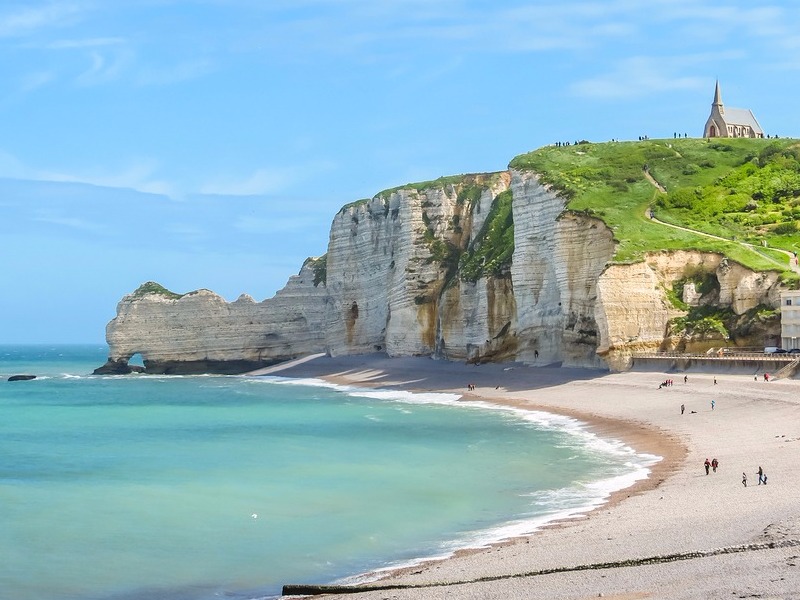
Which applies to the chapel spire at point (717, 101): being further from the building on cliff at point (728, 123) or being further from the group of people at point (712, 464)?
the group of people at point (712, 464)

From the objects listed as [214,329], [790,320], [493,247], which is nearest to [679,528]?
[790,320]

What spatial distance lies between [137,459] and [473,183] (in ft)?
179

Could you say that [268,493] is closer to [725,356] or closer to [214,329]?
[725,356]

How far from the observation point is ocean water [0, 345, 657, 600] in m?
19.9

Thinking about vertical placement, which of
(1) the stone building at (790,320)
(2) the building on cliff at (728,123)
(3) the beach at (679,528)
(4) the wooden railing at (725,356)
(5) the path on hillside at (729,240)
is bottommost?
(3) the beach at (679,528)

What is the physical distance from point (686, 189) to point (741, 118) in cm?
3862

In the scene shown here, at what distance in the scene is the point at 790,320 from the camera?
163 feet

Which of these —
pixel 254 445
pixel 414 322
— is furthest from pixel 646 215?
pixel 254 445

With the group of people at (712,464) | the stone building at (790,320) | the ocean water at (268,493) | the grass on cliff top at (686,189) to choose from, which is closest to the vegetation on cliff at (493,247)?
the grass on cliff top at (686,189)

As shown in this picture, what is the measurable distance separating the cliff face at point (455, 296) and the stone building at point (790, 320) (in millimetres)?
2107

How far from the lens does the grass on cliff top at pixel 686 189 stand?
57344 millimetres

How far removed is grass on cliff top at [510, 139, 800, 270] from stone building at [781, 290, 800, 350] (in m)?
3.69

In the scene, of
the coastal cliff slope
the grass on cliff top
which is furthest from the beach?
the grass on cliff top

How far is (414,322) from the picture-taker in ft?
A: 262
